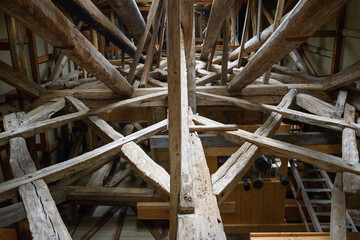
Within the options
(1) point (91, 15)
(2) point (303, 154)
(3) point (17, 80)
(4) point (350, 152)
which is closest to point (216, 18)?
(1) point (91, 15)

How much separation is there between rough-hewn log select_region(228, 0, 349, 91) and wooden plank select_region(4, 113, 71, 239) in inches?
84.6

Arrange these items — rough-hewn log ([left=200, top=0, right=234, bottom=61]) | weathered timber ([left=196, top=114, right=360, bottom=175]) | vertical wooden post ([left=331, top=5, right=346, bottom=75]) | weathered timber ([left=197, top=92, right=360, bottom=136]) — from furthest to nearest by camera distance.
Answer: vertical wooden post ([left=331, top=5, right=346, bottom=75]) < rough-hewn log ([left=200, top=0, right=234, bottom=61]) < weathered timber ([left=197, top=92, right=360, bottom=136]) < weathered timber ([left=196, top=114, right=360, bottom=175])

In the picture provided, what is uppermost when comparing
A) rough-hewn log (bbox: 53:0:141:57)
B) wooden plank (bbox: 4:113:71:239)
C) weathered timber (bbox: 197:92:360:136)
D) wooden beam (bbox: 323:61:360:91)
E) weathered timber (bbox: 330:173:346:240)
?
rough-hewn log (bbox: 53:0:141:57)

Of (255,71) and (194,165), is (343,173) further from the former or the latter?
(255,71)

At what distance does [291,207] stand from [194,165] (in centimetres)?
361

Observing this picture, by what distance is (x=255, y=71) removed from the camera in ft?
10.2

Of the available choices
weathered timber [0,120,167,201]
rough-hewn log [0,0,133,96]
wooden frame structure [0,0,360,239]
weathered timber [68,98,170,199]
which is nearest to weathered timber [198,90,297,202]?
wooden frame structure [0,0,360,239]

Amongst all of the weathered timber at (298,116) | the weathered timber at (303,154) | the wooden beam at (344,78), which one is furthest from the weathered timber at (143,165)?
the wooden beam at (344,78)

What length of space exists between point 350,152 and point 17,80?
3.61m

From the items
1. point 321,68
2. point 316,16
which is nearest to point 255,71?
point 316,16

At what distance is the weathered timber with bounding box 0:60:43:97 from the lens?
3.11m

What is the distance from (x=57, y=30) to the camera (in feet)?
6.49

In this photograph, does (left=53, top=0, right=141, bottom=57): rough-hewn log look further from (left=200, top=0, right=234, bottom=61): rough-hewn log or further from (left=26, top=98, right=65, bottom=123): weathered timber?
(left=200, top=0, right=234, bottom=61): rough-hewn log

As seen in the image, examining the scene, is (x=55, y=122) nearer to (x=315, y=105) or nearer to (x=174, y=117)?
(x=174, y=117)
